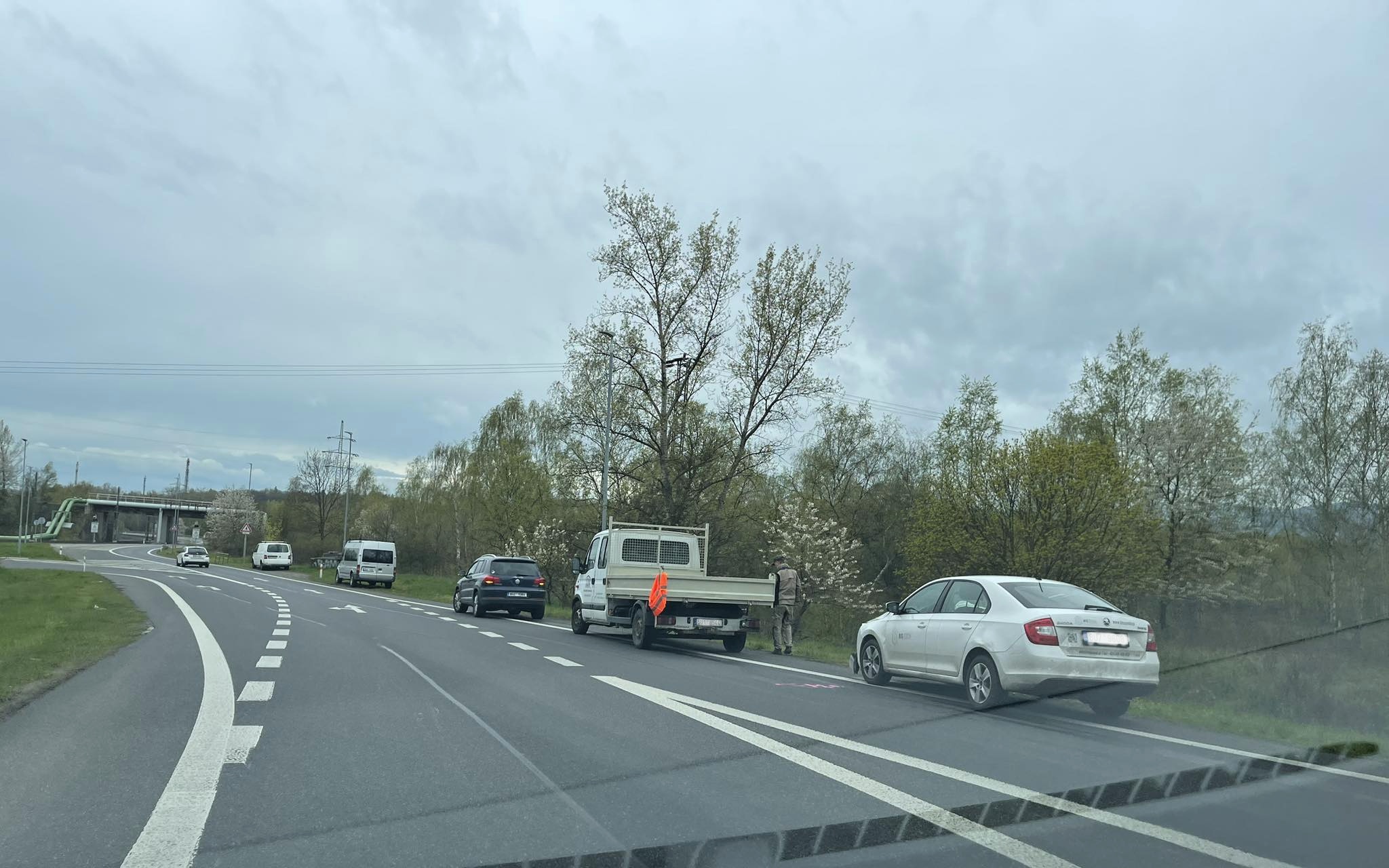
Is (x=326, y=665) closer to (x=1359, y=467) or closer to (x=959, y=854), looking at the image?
(x=959, y=854)

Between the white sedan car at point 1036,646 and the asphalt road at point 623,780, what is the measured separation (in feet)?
1.22

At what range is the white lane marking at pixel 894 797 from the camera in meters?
5.04

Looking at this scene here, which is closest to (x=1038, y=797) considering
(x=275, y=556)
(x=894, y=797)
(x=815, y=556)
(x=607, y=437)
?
(x=894, y=797)

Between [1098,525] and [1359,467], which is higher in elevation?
[1359,467]

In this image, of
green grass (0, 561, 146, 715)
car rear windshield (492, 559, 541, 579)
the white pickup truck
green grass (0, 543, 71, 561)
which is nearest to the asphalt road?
green grass (0, 561, 146, 715)

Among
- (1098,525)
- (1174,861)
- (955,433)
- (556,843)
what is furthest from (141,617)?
(955,433)

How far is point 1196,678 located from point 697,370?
68.2 feet

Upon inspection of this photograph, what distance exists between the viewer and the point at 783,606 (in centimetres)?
1875

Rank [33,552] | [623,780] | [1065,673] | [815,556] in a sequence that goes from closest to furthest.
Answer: [623,780], [1065,673], [815,556], [33,552]

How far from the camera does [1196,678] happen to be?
2034cm

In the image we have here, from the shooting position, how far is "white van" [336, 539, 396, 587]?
5034 cm

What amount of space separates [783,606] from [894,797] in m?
12.6

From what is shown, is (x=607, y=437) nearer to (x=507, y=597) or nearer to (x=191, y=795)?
(x=507, y=597)

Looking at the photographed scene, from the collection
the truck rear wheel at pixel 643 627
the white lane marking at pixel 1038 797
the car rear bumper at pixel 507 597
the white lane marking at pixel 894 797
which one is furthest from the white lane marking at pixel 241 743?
the car rear bumper at pixel 507 597
